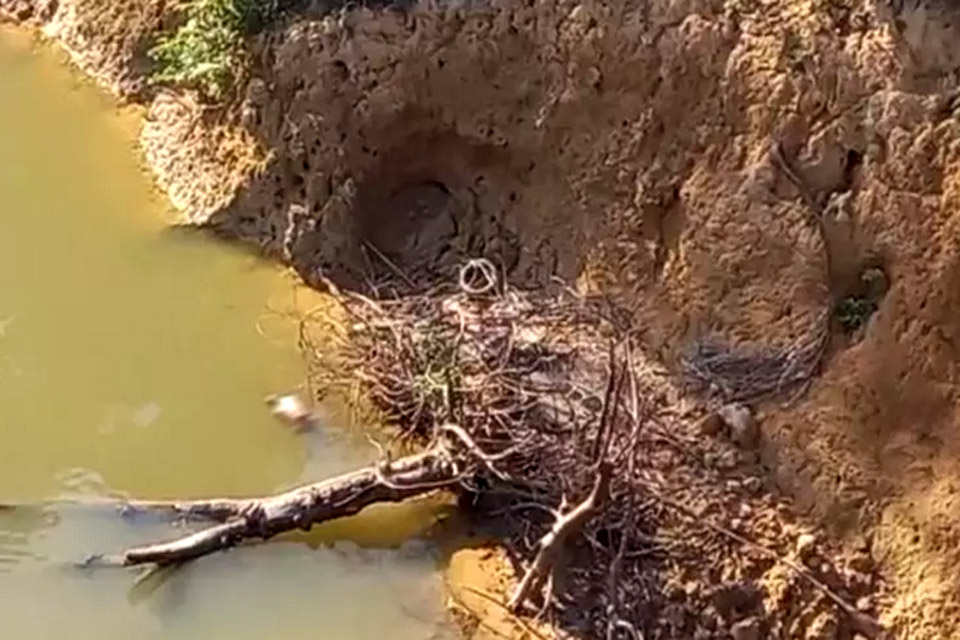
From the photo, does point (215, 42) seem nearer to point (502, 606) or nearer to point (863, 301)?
point (502, 606)

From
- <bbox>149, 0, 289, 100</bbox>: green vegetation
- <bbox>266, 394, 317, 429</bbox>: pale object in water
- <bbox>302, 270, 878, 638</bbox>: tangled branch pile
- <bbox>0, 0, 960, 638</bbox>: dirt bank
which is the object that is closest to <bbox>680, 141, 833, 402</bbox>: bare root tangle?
<bbox>0, 0, 960, 638</bbox>: dirt bank

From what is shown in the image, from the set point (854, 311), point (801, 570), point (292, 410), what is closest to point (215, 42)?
point (292, 410)

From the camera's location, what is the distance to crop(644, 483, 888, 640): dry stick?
6738 millimetres

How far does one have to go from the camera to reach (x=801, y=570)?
6902 millimetres

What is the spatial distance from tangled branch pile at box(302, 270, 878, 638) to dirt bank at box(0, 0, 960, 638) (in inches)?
10.5

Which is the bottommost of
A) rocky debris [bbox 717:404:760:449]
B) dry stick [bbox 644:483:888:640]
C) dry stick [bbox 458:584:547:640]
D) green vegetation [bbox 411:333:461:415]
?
dry stick [bbox 458:584:547:640]

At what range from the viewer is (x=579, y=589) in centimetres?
→ 713

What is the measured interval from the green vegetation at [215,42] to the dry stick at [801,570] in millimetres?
3797

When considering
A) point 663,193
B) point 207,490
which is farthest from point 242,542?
point 663,193

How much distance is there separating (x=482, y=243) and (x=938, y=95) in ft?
8.35

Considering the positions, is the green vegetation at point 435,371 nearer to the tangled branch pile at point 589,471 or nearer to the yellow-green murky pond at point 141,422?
the tangled branch pile at point 589,471

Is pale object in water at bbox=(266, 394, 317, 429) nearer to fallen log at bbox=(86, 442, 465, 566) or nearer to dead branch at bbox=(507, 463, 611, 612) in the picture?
fallen log at bbox=(86, 442, 465, 566)

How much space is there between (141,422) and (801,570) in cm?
336

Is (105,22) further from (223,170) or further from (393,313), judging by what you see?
(393,313)
